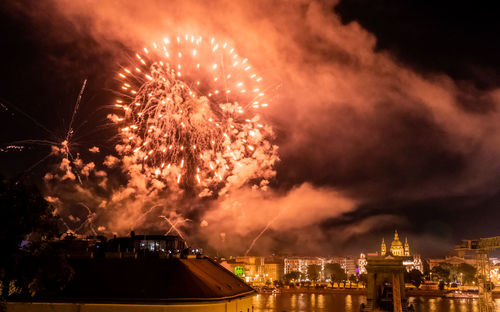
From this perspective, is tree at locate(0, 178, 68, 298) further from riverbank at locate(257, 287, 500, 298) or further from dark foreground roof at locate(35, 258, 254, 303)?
riverbank at locate(257, 287, 500, 298)

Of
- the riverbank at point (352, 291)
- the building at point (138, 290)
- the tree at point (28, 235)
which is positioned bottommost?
the riverbank at point (352, 291)

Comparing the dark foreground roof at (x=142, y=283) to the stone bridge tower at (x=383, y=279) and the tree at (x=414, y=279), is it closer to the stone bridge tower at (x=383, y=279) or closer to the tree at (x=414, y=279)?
the stone bridge tower at (x=383, y=279)

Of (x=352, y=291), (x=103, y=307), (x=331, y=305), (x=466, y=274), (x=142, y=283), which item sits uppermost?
(x=142, y=283)

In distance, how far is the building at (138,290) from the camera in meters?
20.0

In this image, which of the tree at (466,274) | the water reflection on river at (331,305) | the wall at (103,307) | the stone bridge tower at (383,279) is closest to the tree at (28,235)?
the wall at (103,307)

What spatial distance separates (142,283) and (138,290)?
834mm

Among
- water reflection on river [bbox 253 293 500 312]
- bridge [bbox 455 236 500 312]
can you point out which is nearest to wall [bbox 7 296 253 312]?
bridge [bbox 455 236 500 312]

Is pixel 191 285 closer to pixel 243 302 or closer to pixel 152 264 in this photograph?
pixel 152 264

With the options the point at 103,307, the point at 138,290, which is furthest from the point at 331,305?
the point at 103,307

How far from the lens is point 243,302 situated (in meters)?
25.9

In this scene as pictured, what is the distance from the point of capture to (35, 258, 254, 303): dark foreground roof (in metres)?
20.4

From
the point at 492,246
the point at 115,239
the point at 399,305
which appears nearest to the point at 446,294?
the point at 399,305

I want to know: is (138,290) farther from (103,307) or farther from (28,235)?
(28,235)

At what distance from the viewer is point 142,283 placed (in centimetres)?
2184
